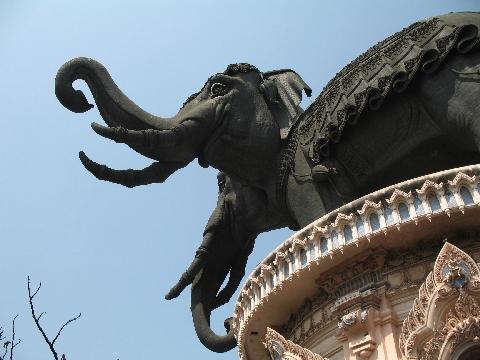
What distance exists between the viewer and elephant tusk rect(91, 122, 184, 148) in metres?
13.9

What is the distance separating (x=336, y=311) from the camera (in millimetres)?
11008

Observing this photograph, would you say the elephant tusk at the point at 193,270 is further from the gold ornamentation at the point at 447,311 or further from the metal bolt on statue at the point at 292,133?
the gold ornamentation at the point at 447,311

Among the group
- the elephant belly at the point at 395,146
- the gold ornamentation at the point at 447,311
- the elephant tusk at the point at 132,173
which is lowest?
the gold ornamentation at the point at 447,311

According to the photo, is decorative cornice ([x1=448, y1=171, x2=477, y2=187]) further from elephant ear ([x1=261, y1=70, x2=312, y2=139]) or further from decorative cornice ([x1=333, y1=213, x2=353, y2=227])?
elephant ear ([x1=261, y1=70, x2=312, y2=139])

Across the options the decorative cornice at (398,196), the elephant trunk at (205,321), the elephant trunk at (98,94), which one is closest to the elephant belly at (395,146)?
the decorative cornice at (398,196)

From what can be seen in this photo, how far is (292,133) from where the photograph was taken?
554 inches

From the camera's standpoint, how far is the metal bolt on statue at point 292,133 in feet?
40.5

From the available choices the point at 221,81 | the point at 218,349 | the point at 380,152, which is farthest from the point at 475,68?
the point at 218,349

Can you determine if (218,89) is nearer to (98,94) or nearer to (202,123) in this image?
(202,123)

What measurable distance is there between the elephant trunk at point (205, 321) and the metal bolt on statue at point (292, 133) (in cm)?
2

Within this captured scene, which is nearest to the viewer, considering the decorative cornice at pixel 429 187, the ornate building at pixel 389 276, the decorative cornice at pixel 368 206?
→ the ornate building at pixel 389 276

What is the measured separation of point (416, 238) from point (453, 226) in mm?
480

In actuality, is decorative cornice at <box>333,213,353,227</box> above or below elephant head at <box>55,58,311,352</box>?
below

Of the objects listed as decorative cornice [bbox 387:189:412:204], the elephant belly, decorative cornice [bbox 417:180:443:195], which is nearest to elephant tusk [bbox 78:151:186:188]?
the elephant belly
